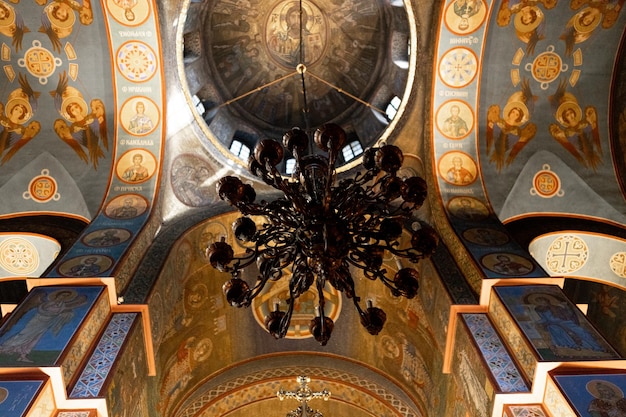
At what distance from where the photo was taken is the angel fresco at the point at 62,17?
9.09 metres

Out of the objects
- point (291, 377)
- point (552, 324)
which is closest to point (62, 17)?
point (291, 377)

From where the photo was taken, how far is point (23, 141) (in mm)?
9836

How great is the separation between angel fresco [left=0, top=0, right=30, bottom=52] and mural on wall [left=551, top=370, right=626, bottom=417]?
9177 millimetres

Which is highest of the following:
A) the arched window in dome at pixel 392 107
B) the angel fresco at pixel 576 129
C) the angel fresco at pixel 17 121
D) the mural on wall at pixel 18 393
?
the angel fresco at pixel 17 121

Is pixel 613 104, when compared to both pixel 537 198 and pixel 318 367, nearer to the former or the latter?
pixel 537 198

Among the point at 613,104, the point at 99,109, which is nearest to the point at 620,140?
the point at 613,104

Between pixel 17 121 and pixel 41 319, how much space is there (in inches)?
169

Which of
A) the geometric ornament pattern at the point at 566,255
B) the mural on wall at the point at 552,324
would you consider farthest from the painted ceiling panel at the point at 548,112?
the mural on wall at the point at 552,324

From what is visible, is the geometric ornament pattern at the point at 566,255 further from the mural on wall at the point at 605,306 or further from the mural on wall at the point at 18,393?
the mural on wall at the point at 18,393

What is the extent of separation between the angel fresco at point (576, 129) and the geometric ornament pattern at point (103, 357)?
7.65 metres

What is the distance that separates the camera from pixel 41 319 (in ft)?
23.2

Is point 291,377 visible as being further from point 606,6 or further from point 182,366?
point 606,6

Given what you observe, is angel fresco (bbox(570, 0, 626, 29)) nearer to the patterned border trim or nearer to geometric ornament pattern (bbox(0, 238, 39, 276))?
the patterned border trim

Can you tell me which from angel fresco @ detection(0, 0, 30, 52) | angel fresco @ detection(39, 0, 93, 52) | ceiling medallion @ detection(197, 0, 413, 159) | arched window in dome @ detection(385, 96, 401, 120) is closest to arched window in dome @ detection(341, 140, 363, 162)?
ceiling medallion @ detection(197, 0, 413, 159)
